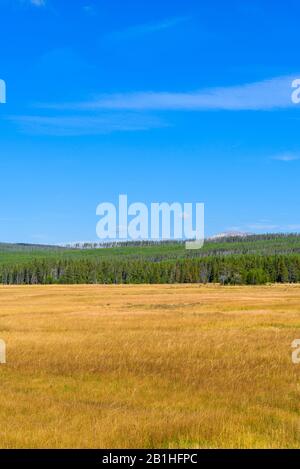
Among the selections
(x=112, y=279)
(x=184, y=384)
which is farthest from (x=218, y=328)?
(x=112, y=279)

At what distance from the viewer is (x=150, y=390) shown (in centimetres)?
1441

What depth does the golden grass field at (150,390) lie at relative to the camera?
10.3 metres

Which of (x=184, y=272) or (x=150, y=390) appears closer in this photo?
(x=150, y=390)

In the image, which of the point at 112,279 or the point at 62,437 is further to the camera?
the point at 112,279

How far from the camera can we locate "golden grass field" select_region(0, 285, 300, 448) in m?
10.3

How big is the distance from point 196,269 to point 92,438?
6242 inches

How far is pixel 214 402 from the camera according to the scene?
12984 millimetres

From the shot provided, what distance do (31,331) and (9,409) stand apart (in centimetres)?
1681

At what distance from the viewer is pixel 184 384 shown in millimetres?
15117

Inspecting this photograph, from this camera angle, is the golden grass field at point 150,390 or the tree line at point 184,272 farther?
the tree line at point 184,272

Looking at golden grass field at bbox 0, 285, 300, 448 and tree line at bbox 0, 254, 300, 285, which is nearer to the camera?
golden grass field at bbox 0, 285, 300, 448
